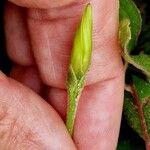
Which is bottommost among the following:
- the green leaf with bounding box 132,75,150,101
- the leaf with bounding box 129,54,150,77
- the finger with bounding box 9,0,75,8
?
the green leaf with bounding box 132,75,150,101

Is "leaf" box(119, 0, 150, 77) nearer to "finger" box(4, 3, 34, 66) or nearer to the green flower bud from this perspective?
the green flower bud

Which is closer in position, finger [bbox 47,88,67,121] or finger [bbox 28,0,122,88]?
finger [bbox 28,0,122,88]

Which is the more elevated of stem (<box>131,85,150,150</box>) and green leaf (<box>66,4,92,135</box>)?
green leaf (<box>66,4,92,135</box>)

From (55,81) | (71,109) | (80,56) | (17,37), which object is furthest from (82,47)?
(17,37)

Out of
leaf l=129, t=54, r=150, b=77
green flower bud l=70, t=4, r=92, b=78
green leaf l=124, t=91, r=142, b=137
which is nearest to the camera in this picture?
green flower bud l=70, t=4, r=92, b=78

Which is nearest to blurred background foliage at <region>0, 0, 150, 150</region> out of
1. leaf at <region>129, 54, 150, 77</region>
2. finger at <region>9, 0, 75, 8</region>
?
leaf at <region>129, 54, 150, 77</region>
